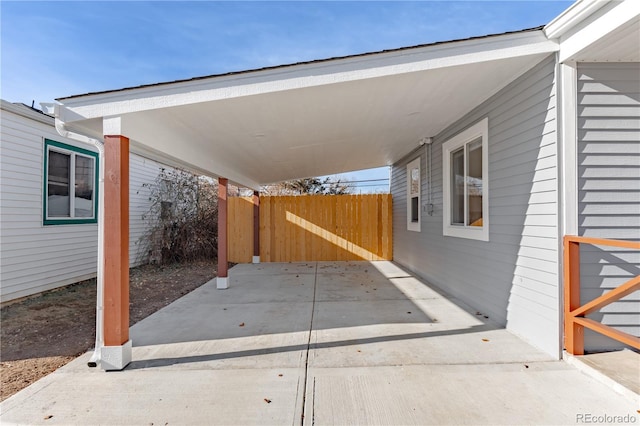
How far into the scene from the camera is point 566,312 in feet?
9.59

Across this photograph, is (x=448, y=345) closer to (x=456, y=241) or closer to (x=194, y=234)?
(x=456, y=241)

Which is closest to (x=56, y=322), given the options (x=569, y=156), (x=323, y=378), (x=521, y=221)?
(x=323, y=378)

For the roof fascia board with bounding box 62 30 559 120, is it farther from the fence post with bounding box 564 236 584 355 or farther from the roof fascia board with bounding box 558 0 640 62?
the fence post with bounding box 564 236 584 355

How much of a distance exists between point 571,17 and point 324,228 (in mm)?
7644

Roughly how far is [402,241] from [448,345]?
5.36 metres

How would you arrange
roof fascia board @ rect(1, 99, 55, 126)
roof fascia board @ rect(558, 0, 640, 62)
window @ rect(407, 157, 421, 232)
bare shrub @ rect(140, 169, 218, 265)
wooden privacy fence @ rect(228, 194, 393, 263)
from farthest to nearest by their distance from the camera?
wooden privacy fence @ rect(228, 194, 393, 263), bare shrub @ rect(140, 169, 218, 265), window @ rect(407, 157, 421, 232), roof fascia board @ rect(1, 99, 55, 126), roof fascia board @ rect(558, 0, 640, 62)

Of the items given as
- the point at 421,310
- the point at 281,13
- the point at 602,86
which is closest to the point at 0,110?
the point at 281,13

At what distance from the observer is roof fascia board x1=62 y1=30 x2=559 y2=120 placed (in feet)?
9.99

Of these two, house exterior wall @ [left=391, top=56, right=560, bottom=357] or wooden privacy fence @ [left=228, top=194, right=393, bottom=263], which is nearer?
house exterior wall @ [left=391, top=56, right=560, bottom=357]

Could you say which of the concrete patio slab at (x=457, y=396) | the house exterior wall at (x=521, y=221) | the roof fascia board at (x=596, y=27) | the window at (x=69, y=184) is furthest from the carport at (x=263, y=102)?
the window at (x=69, y=184)

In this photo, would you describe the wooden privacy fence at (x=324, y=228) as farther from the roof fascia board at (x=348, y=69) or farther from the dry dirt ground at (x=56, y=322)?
the roof fascia board at (x=348, y=69)

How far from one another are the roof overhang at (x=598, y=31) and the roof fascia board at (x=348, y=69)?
6.1 inches

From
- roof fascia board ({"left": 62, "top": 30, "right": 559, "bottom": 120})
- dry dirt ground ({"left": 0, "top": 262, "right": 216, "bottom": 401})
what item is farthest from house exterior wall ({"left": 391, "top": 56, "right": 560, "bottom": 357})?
dry dirt ground ({"left": 0, "top": 262, "right": 216, "bottom": 401})

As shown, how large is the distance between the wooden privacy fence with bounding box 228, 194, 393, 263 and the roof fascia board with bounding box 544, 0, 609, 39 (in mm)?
6982
